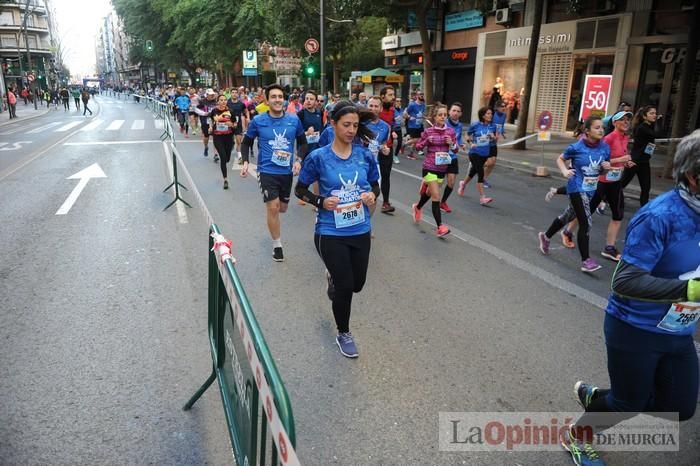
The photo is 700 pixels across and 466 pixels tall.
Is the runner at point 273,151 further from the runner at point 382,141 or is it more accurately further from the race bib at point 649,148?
the race bib at point 649,148

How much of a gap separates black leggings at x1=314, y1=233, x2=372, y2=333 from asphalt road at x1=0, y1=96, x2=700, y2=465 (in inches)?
18.5

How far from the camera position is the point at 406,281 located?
547cm

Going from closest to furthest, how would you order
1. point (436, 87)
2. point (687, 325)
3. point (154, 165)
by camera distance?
point (687, 325), point (154, 165), point (436, 87)

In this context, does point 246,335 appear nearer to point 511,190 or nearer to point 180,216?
point 180,216

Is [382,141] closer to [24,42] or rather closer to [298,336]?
[298,336]

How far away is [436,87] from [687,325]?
29509 mm

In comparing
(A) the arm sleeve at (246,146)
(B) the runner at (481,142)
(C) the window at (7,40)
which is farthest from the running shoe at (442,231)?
(C) the window at (7,40)

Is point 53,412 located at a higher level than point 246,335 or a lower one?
lower

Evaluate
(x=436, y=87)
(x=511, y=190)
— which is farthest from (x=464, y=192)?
(x=436, y=87)

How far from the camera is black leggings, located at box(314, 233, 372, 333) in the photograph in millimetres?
3703

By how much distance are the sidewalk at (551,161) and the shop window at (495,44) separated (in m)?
5.79

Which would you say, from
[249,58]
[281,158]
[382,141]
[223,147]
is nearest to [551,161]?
[382,141]

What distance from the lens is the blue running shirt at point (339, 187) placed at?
3713 mm

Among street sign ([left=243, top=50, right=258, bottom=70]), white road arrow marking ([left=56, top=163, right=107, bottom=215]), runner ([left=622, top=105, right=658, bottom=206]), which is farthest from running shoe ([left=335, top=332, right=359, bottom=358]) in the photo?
street sign ([left=243, top=50, right=258, bottom=70])
